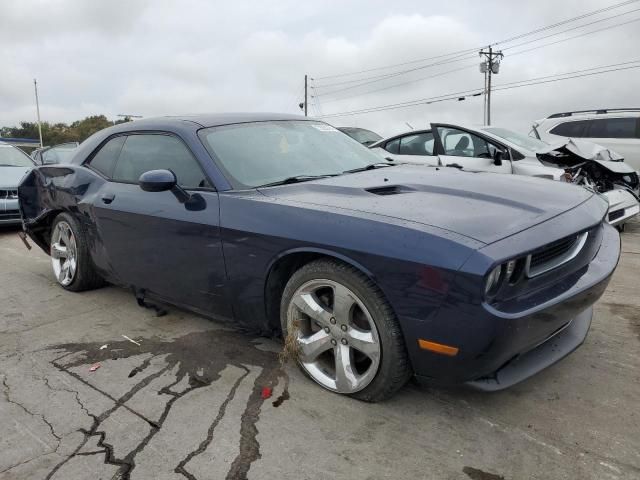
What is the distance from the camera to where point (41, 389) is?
9.37 feet

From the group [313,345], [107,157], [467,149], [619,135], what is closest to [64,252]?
[107,157]

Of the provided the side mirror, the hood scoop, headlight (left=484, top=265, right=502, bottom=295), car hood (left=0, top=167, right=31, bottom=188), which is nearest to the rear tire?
the side mirror

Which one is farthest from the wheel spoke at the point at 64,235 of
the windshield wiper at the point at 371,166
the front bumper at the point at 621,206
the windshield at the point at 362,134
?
the windshield at the point at 362,134

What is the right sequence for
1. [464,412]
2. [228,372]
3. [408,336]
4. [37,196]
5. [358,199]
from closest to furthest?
[408,336], [464,412], [358,199], [228,372], [37,196]

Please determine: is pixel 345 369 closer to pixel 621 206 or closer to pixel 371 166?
pixel 371 166

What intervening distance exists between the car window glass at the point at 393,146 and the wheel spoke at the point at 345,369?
5.75 m

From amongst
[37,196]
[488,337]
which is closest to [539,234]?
[488,337]

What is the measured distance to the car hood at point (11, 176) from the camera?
25.6ft

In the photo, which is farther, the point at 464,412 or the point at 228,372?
the point at 228,372

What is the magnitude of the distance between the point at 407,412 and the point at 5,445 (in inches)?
71.0

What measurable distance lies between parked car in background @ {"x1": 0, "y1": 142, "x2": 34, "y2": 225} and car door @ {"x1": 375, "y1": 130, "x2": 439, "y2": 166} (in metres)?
5.26

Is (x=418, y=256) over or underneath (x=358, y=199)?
underneath

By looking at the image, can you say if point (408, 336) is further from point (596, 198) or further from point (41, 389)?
point (41, 389)

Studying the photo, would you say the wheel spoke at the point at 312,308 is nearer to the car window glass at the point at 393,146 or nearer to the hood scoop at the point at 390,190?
the hood scoop at the point at 390,190
